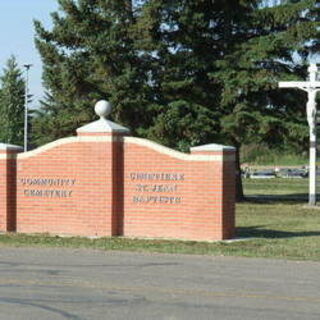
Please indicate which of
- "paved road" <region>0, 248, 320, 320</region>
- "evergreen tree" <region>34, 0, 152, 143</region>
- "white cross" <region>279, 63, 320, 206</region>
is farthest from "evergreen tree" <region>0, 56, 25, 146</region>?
"paved road" <region>0, 248, 320, 320</region>

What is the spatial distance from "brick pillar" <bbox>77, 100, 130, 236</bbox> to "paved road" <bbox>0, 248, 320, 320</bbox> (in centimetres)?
→ 346

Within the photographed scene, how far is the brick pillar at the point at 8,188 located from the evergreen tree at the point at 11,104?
46.2m

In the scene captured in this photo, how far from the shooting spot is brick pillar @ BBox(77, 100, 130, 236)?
691 inches

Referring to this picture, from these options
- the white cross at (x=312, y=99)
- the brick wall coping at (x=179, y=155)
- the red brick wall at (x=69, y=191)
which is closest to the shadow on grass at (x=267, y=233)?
the brick wall coping at (x=179, y=155)

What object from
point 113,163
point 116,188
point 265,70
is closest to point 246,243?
point 116,188

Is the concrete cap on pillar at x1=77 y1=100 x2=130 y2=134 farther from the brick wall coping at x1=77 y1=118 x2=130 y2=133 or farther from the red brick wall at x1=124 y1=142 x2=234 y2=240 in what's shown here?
the red brick wall at x1=124 y1=142 x2=234 y2=240

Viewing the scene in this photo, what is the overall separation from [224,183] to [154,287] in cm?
676

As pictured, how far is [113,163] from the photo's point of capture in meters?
17.6

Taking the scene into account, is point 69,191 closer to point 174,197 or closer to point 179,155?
Result: point 174,197

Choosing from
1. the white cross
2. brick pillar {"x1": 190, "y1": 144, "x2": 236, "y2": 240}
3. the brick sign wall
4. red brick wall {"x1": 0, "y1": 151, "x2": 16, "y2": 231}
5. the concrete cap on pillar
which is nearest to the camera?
brick pillar {"x1": 190, "y1": 144, "x2": 236, "y2": 240}

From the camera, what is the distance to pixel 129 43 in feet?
102

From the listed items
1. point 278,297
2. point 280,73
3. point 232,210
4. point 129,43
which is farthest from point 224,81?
point 278,297

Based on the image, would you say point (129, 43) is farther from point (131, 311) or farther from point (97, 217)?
point (131, 311)

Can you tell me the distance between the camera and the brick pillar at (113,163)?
57.6 ft
